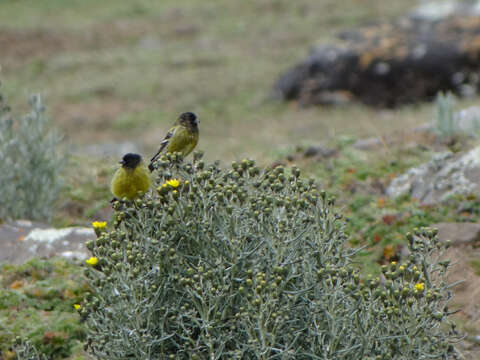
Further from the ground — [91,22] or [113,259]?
[91,22]

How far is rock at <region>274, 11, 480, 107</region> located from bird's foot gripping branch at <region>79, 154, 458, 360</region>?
12.6 m

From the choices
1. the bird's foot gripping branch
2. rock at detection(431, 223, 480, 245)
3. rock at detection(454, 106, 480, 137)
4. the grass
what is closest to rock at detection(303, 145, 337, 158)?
the grass

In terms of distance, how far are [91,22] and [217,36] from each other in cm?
576

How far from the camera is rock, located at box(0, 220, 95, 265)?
684 centimetres

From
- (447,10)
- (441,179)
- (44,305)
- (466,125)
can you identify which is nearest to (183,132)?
(44,305)

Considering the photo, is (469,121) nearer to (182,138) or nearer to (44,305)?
(182,138)

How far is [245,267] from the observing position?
4.21 meters

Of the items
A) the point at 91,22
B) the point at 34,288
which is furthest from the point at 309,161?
the point at 91,22

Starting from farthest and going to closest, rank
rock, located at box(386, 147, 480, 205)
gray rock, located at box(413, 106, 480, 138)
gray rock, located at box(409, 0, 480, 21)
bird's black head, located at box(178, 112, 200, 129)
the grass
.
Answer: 1. gray rock, located at box(409, 0, 480, 21)
2. the grass
3. gray rock, located at box(413, 106, 480, 138)
4. rock, located at box(386, 147, 480, 205)
5. bird's black head, located at box(178, 112, 200, 129)

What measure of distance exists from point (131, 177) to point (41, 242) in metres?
2.23

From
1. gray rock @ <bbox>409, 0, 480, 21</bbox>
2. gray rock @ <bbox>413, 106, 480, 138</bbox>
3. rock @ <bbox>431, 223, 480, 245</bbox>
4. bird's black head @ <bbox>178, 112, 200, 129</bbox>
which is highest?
gray rock @ <bbox>409, 0, 480, 21</bbox>

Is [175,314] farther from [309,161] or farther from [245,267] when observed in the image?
[309,161]

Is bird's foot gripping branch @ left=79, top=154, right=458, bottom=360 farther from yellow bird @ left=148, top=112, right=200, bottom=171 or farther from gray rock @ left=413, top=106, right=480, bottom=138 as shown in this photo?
gray rock @ left=413, top=106, right=480, bottom=138

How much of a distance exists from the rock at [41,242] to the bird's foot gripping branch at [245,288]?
260cm
